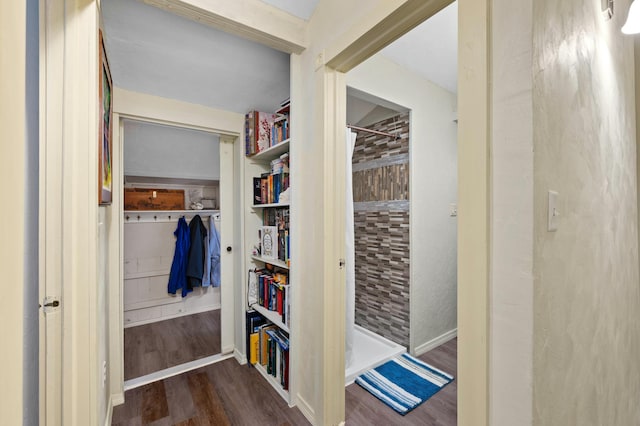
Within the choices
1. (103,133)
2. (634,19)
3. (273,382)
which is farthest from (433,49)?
(273,382)

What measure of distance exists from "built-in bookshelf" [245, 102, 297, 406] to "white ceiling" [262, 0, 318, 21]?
54 cm

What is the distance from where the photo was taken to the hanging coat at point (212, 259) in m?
3.62

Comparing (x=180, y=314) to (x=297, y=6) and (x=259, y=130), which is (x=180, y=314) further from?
(x=297, y=6)

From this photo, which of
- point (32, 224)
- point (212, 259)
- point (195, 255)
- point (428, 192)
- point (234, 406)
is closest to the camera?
point (32, 224)

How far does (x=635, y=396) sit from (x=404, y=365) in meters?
1.28

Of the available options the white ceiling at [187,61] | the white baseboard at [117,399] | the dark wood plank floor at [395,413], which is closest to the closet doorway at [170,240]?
A: the white baseboard at [117,399]

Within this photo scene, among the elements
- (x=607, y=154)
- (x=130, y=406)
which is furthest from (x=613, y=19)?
(x=130, y=406)

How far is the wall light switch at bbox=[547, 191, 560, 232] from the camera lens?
746mm

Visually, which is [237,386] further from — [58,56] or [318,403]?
[58,56]

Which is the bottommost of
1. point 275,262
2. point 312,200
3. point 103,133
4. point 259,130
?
point 275,262

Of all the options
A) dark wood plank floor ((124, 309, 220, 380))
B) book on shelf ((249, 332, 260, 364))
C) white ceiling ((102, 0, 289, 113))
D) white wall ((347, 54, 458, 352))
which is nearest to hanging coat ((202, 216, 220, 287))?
dark wood plank floor ((124, 309, 220, 380))

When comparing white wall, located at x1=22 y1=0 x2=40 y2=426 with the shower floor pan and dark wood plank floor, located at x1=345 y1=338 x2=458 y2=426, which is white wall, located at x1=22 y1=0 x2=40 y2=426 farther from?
the shower floor pan

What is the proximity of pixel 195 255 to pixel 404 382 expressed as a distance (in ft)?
9.09

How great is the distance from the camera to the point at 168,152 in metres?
3.16
